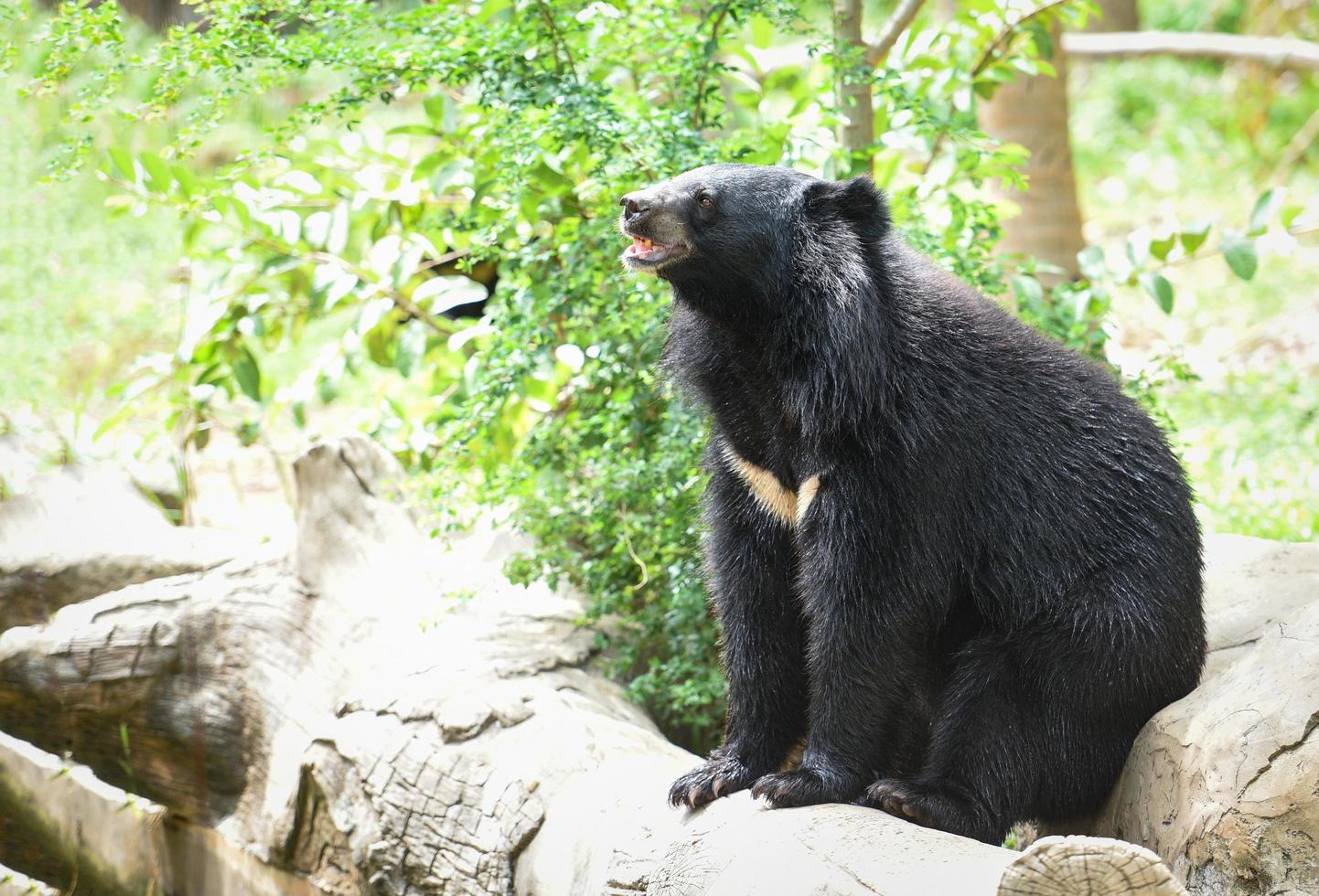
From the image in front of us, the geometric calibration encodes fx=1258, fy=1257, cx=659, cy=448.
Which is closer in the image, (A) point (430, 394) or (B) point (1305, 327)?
(A) point (430, 394)

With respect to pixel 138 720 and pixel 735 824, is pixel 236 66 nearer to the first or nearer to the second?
pixel 138 720

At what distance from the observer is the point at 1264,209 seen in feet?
14.5

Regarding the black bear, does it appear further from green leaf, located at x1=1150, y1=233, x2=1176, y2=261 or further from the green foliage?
green leaf, located at x1=1150, y1=233, x2=1176, y2=261

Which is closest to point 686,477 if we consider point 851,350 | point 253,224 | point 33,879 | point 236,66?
point 851,350

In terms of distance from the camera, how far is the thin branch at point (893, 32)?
5.02 metres

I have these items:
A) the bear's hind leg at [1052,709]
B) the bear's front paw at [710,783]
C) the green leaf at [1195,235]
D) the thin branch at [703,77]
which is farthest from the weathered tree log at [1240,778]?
the thin branch at [703,77]

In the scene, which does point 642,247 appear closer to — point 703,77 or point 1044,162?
point 703,77

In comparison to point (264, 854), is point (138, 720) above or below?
above

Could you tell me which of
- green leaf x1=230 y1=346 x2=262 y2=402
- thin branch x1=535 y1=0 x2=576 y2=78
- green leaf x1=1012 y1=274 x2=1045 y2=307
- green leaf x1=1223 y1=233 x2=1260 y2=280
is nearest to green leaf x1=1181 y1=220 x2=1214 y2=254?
green leaf x1=1223 y1=233 x2=1260 y2=280

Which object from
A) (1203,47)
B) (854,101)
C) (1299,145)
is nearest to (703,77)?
(854,101)

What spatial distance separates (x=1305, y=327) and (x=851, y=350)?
662 centimetres

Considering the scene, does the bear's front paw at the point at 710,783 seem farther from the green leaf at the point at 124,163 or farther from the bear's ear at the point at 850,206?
the green leaf at the point at 124,163

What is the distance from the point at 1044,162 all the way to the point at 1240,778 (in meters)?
4.07

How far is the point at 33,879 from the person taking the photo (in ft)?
13.4
